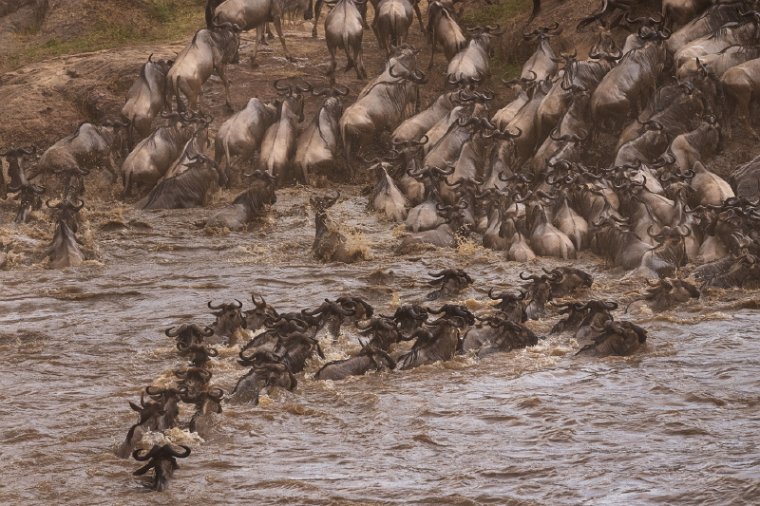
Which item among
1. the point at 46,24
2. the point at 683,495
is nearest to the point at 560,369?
the point at 683,495

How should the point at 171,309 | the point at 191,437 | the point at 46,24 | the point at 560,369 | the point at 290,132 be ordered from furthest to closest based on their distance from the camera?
the point at 46,24
the point at 290,132
the point at 171,309
the point at 560,369
the point at 191,437

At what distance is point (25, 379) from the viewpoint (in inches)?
402

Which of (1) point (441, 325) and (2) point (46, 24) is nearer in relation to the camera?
(1) point (441, 325)

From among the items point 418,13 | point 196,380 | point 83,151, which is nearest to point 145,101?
point 83,151

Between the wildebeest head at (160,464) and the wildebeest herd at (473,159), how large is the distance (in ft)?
7.24

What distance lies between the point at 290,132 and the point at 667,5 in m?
5.12

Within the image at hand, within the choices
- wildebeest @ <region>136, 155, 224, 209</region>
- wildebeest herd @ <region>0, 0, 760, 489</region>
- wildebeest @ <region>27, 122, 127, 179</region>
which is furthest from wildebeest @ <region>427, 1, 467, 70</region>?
wildebeest @ <region>27, 122, 127, 179</region>

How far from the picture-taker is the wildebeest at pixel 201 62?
59.6ft

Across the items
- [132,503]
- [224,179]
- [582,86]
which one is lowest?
[132,503]

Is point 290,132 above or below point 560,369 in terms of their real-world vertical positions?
above

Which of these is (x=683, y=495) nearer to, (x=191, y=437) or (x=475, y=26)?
(x=191, y=437)

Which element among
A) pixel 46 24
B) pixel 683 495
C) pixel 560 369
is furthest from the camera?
pixel 46 24

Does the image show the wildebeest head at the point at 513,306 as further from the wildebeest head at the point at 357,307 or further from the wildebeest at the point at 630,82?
the wildebeest at the point at 630,82

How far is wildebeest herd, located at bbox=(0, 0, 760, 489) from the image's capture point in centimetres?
1111
